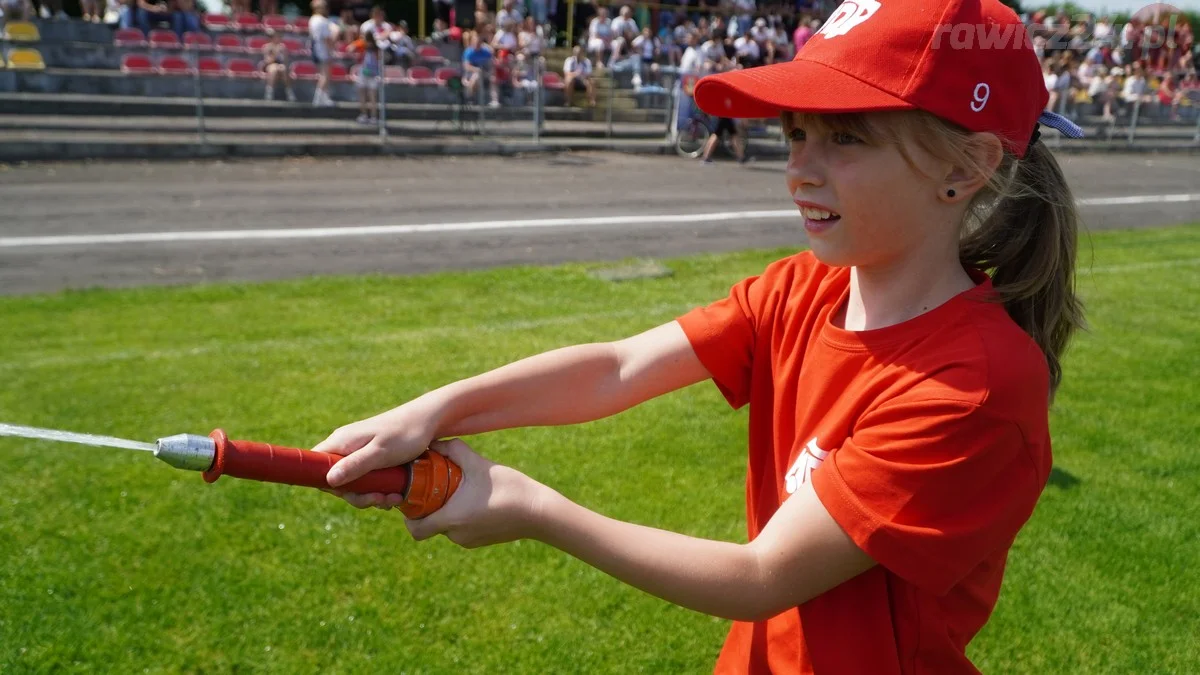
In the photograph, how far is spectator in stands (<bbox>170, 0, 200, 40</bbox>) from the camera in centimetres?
2403

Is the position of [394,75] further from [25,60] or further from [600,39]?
[25,60]

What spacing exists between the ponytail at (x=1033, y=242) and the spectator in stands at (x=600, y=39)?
26.2 m

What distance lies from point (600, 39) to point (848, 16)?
1055 inches

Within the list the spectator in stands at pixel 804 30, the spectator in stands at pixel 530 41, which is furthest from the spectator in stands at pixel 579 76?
the spectator in stands at pixel 804 30

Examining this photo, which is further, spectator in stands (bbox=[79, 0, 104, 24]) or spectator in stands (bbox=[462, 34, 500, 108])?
spectator in stands (bbox=[79, 0, 104, 24])

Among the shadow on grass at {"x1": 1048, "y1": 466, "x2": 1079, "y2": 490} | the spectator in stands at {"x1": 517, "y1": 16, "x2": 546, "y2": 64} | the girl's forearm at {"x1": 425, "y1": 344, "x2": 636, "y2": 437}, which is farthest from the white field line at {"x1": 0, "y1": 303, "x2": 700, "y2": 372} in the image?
the spectator in stands at {"x1": 517, "y1": 16, "x2": 546, "y2": 64}

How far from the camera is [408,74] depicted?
915 inches

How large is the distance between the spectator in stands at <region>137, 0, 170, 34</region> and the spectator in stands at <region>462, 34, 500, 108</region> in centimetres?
721

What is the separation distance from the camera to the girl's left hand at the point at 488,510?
1.92m

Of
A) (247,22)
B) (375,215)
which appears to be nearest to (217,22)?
(247,22)

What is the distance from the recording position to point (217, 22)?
2584 centimetres

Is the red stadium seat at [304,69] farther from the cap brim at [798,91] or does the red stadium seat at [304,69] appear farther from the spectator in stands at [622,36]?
the cap brim at [798,91]

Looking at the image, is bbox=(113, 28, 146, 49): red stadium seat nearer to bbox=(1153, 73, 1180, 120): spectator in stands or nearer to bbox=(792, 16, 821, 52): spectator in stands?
bbox=(792, 16, 821, 52): spectator in stands

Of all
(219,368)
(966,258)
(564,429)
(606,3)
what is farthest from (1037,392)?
(606,3)
